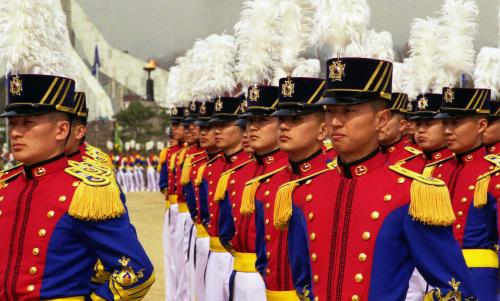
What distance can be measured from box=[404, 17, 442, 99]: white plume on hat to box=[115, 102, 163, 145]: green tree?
47972 millimetres

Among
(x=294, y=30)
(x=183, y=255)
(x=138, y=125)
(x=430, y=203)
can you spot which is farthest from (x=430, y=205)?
(x=138, y=125)

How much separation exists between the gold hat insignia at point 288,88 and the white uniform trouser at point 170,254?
694cm

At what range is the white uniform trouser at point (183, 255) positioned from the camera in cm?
1280

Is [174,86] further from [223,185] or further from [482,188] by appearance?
[482,188]

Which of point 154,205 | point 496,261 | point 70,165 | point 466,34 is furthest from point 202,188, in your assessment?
point 154,205

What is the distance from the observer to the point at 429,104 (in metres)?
9.20

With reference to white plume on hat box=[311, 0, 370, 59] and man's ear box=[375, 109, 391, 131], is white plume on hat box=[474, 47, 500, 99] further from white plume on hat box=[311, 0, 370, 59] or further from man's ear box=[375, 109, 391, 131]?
man's ear box=[375, 109, 391, 131]

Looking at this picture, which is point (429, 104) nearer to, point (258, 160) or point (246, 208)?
point (258, 160)

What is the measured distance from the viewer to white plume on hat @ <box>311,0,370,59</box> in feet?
19.0

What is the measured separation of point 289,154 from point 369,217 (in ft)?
6.53

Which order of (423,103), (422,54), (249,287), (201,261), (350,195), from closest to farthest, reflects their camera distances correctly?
1. (350,195)
2. (249,287)
3. (423,103)
4. (201,261)
5. (422,54)

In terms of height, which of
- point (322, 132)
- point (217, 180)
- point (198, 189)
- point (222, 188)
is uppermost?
point (322, 132)

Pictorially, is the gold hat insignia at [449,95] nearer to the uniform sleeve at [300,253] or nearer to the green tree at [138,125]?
the uniform sleeve at [300,253]

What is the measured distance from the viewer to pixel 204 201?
10.8m
